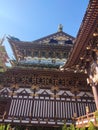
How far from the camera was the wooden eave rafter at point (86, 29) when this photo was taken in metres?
7.30

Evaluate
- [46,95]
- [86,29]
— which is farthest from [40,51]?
[86,29]

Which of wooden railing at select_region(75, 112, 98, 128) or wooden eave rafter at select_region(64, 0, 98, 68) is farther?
wooden railing at select_region(75, 112, 98, 128)

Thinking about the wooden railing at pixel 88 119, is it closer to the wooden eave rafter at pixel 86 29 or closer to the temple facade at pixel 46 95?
the temple facade at pixel 46 95

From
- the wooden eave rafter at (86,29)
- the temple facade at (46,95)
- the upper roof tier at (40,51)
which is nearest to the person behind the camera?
the wooden eave rafter at (86,29)

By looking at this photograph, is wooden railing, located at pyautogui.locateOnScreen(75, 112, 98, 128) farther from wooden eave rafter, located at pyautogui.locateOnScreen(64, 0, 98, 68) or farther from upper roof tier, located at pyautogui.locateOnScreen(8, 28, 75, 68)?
upper roof tier, located at pyautogui.locateOnScreen(8, 28, 75, 68)

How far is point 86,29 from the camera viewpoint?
8.52 m

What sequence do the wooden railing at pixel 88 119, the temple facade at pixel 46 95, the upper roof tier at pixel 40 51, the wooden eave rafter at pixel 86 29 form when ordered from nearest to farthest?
the wooden eave rafter at pixel 86 29
the wooden railing at pixel 88 119
the temple facade at pixel 46 95
the upper roof tier at pixel 40 51

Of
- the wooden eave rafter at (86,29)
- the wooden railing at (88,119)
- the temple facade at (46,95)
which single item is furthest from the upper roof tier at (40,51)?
the wooden eave rafter at (86,29)

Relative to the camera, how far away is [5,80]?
1580cm

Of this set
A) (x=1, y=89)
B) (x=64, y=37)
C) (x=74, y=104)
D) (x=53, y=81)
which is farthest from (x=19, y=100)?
(x=64, y=37)

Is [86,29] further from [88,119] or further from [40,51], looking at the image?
[40,51]

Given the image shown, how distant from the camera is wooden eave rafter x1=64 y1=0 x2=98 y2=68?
23.9 ft

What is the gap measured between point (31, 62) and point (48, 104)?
6.49 metres

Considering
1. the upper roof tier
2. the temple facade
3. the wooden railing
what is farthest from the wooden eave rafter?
the upper roof tier
